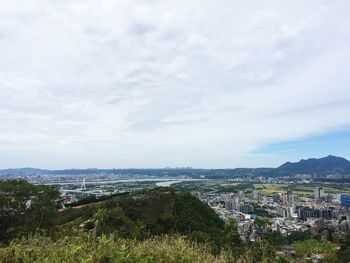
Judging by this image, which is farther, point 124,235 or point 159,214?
point 159,214

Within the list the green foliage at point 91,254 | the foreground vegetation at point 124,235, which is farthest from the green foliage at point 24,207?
the green foliage at point 91,254

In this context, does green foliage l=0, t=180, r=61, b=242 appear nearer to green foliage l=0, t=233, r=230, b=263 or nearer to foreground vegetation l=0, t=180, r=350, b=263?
foreground vegetation l=0, t=180, r=350, b=263

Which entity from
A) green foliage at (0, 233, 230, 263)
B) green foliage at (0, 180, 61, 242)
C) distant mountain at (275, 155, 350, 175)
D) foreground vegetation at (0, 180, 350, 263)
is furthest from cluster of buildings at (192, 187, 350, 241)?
distant mountain at (275, 155, 350, 175)

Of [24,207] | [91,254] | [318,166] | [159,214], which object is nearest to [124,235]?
[24,207]

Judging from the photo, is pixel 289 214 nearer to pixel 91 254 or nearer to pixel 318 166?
pixel 91 254

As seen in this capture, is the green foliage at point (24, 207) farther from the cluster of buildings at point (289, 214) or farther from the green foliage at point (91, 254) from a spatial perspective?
the cluster of buildings at point (289, 214)

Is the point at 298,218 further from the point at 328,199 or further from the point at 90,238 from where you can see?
the point at 90,238

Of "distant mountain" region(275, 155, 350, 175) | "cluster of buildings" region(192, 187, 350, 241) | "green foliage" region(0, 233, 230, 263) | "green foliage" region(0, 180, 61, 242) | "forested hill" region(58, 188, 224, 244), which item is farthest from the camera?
"distant mountain" region(275, 155, 350, 175)

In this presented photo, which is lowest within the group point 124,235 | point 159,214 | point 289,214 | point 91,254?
point 289,214
